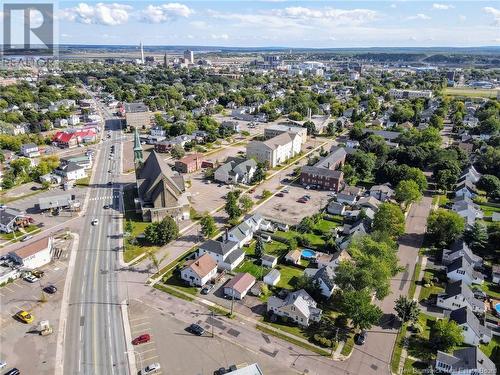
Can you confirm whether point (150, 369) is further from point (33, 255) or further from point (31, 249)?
point (31, 249)

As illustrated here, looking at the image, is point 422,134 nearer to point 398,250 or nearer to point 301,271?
point 398,250

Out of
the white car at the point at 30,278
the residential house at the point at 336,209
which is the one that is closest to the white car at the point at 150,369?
the white car at the point at 30,278

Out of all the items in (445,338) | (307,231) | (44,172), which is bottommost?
(445,338)

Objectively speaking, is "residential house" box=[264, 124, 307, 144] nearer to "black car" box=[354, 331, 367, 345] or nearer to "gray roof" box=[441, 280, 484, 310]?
"gray roof" box=[441, 280, 484, 310]

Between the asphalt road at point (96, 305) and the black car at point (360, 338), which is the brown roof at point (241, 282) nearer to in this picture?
the asphalt road at point (96, 305)

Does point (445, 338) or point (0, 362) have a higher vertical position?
point (445, 338)

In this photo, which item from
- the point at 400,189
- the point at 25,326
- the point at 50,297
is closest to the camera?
the point at 25,326

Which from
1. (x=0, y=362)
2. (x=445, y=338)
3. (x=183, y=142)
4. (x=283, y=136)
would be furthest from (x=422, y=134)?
(x=0, y=362)

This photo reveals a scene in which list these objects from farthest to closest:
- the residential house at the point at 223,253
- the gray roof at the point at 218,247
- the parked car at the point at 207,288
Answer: the gray roof at the point at 218,247
the residential house at the point at 223,253
the parked car at the point at 207,288

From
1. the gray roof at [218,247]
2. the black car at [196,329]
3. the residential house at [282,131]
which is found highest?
the residential house at [282,131]
